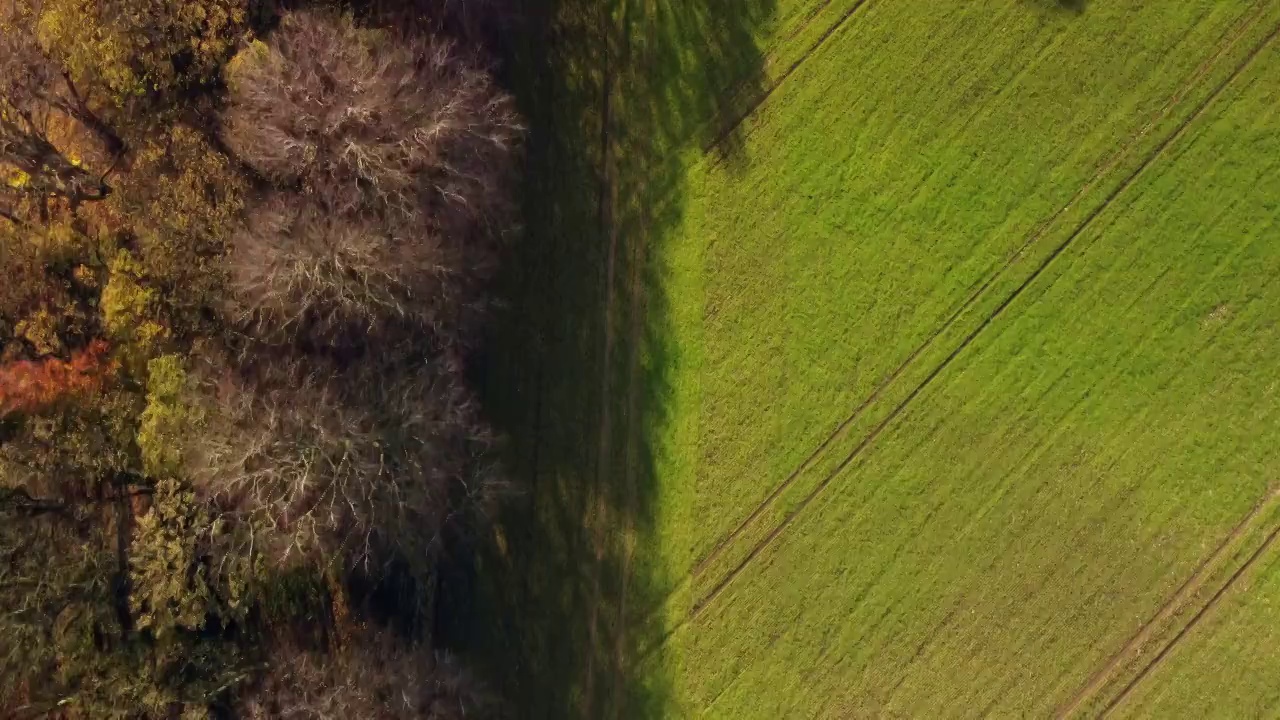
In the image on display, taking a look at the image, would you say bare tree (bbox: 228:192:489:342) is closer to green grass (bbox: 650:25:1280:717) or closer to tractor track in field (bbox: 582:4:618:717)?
tractor track in field (bbox: 582:4:618:717)

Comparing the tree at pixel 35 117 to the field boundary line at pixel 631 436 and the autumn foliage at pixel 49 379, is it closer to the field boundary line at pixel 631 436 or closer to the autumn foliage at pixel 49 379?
the autumn foliage at pixel 49 379

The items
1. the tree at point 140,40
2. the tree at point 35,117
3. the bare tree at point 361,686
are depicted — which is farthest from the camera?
the tree at point 35,117

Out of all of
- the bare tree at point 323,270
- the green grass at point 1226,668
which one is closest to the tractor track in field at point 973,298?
the bare tree at point 323,270

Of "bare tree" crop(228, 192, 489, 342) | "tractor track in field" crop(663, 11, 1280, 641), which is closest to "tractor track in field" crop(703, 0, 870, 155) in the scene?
"tractor track in field" crop(663, 11, 1280, 641)

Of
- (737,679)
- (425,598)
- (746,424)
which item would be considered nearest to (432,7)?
(746,424)

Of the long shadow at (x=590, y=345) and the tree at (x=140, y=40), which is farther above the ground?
the tree at (x=140, y=40)

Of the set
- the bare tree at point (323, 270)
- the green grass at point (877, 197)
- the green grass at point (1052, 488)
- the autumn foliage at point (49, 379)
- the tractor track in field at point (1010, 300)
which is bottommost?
the green grass at point (1052, 488)

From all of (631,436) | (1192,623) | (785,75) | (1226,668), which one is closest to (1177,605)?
(1192,623)
